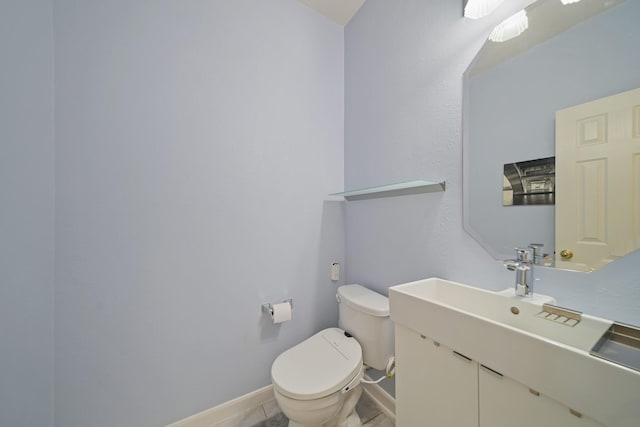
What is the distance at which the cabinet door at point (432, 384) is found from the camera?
60cm

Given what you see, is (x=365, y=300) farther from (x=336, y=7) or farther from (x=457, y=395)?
(x=336, y=7)

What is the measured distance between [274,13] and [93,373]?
2.17 m

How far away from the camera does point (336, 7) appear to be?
1.47 metres

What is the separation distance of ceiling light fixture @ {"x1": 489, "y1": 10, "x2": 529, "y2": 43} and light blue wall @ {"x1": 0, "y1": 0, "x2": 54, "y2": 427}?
1763 mm

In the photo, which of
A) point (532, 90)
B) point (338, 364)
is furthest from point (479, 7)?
point (338, 364)

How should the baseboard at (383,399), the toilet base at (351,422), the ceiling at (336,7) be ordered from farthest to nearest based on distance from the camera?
the ceiling at (336,7) → the baseboard at (383,399) → the toilet base at (351,422)

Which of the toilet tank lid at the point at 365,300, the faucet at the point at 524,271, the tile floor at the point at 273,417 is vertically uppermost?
the faucet at the point at 524,271

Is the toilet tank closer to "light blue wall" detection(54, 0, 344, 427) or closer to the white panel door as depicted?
"light blue wall" detection(54, 0, 344, 427)

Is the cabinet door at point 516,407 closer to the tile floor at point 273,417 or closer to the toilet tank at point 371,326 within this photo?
the toilet tank at point 371,326

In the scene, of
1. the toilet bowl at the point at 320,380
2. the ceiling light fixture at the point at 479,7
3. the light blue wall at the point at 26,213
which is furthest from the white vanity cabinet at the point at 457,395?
the light blue wall at the point at 26,213

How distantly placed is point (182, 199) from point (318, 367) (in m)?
1.10

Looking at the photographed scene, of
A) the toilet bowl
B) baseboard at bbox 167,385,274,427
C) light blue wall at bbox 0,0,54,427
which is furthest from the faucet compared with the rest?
light blue wall at bbox 0,0,54,427

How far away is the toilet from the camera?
0.89 metres

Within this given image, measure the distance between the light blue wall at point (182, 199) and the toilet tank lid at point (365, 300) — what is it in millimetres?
282
